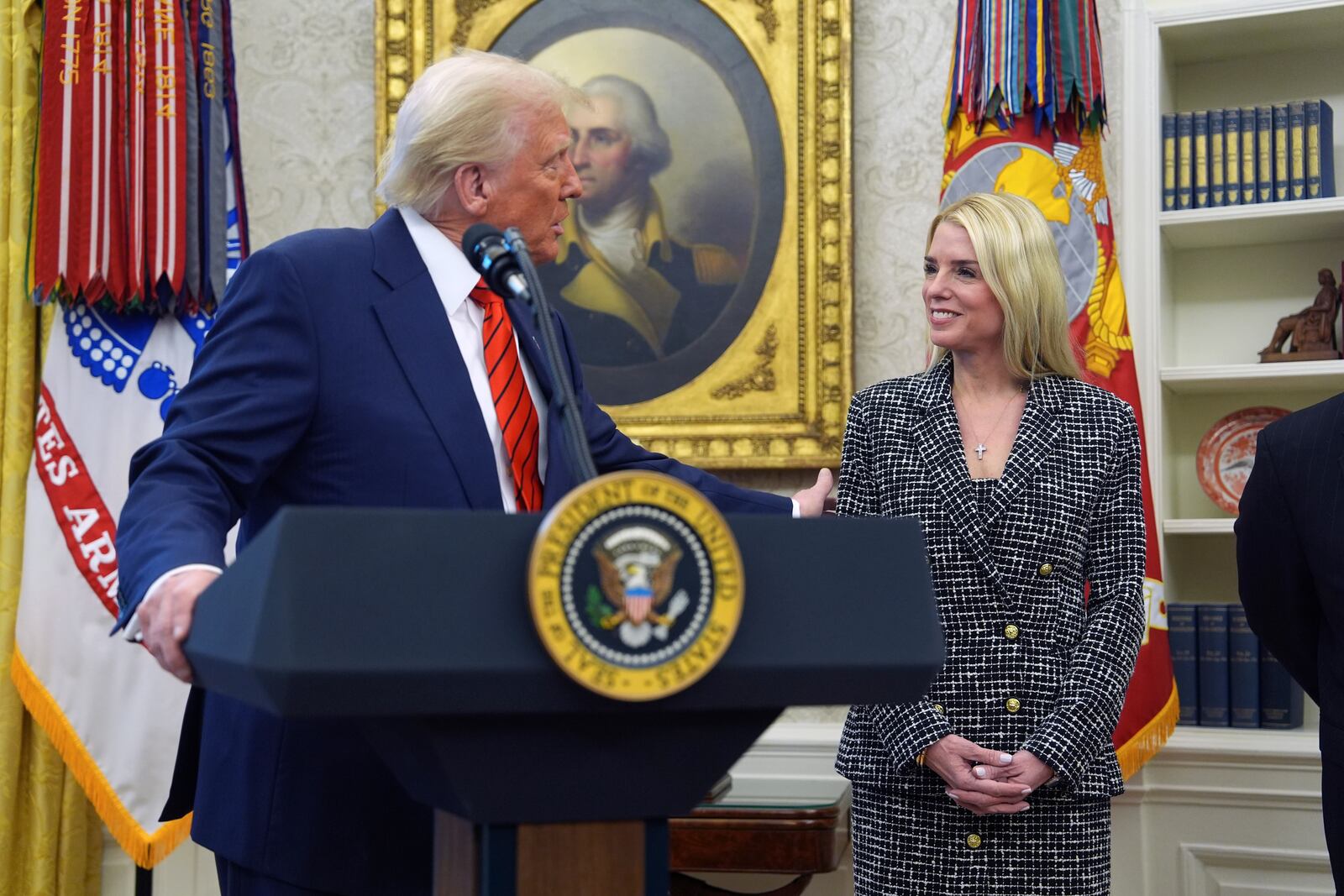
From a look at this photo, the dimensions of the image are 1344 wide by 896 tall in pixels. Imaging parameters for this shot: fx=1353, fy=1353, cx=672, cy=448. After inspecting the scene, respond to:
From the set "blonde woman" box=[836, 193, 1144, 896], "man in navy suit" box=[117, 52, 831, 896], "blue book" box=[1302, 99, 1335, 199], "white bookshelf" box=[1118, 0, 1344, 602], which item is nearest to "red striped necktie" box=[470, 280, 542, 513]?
"man in navy suit" box=[117, 52, 831, 896]

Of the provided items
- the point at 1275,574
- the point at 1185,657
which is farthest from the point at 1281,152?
the point at 1275,574

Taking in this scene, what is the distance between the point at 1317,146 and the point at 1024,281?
1388 millimetres

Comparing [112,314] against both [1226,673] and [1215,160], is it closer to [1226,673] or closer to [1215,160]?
[1215,160]

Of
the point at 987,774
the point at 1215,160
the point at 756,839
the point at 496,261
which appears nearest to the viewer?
the point at 496,261

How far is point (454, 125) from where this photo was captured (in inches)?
66.4

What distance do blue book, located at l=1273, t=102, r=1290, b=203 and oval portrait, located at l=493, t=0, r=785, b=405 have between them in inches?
50.2

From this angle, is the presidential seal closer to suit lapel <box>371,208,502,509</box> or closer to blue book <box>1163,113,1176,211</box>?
suit lapel <box>371,208,502,509</box>

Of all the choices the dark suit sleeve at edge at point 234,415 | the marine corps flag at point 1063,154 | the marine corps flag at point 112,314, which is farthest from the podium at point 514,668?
the marine corps flag at point 112,314

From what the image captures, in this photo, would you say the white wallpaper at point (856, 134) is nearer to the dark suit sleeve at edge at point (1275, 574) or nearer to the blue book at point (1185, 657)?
the blue book at point (1185, 657)

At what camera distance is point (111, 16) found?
3.57 meters

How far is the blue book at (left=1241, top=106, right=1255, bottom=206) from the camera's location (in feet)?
11.1

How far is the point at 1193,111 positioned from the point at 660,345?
1.55 metres

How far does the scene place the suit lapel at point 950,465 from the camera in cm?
229

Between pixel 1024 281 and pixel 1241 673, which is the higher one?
pixel 1024 281
